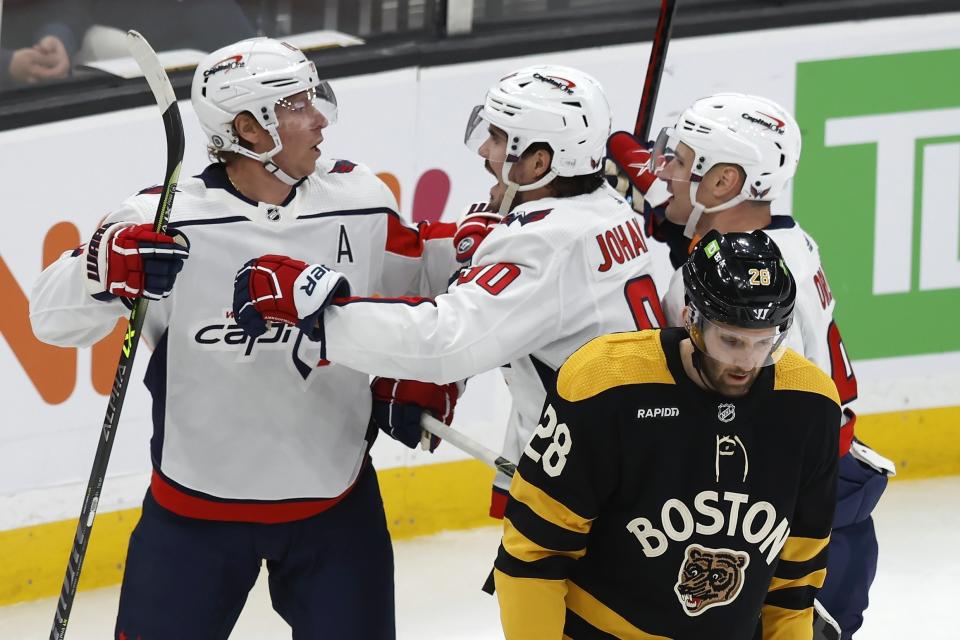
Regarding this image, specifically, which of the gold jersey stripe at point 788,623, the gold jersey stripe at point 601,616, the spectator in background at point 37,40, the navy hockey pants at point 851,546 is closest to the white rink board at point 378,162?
the spectator in background at point 37,40

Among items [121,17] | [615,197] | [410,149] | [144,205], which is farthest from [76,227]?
[615,197]

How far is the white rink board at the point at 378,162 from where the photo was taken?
3.42m

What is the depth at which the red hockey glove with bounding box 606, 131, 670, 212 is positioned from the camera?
113 inches

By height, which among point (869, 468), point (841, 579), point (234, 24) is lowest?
point (841, 579)

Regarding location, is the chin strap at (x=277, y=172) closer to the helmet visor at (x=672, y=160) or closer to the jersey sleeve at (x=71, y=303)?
the jersey sleeve at (x=71, y=303)

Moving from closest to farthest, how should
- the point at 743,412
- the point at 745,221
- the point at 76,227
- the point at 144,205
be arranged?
the point at 743,412
the point at 144,205
the point at 745,221
the point at 76,227

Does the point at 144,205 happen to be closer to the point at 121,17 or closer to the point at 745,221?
the point at 745,221

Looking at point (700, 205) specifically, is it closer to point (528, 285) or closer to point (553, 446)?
point (528, 285)

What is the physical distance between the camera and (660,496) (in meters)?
1.85

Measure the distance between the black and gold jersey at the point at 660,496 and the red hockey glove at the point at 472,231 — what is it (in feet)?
2.10

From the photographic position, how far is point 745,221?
259 centimetres

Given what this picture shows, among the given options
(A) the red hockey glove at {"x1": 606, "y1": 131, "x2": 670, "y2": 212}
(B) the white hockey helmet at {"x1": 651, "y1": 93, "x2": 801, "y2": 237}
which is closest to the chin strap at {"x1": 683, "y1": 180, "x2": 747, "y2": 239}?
(B) the white hockey helmet at {"x1": 651, "y1": 93, "x2": 801, "y2": 237}

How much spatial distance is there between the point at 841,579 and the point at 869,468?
205 millimetres

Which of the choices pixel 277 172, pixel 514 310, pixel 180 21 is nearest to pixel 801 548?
pixel 514 310
